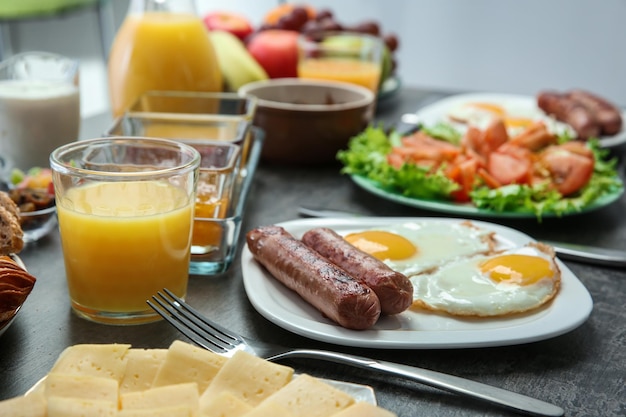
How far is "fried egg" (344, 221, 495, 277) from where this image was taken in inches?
56.4

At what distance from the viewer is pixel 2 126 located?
1.94m

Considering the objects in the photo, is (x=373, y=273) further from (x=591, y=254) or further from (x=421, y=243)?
(x=591, y=254)

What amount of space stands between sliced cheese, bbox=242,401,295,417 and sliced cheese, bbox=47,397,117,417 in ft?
0.56

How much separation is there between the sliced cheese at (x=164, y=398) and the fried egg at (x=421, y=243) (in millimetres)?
559

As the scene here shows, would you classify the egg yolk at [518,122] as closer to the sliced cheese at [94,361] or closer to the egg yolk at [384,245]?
the egg yolk at [384,245]

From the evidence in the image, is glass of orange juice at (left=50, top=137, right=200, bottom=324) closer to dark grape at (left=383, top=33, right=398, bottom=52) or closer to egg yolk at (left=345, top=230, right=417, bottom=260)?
egg yolk at (left=345, top=230, right=417, bottom=260)

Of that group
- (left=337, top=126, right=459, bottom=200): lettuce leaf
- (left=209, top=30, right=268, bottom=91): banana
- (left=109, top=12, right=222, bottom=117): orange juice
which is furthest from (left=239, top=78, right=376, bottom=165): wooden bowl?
(left=209, top=30, right=268, bottom=91): banana

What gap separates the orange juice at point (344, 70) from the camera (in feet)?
8.68

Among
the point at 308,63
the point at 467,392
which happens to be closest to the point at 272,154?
the point at 308,63

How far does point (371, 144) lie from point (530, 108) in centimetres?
95

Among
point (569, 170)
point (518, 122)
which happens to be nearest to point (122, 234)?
point (569, 170)

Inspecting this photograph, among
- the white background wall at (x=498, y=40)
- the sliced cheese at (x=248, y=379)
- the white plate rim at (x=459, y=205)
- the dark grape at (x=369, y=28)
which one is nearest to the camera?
the sliced cheese at (x=248, y=379)

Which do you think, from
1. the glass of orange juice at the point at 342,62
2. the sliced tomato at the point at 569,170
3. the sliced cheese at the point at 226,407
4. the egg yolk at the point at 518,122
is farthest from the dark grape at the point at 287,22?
the sliced cheese at the point at 226,407

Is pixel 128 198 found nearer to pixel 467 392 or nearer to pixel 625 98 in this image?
pixel 467 392
